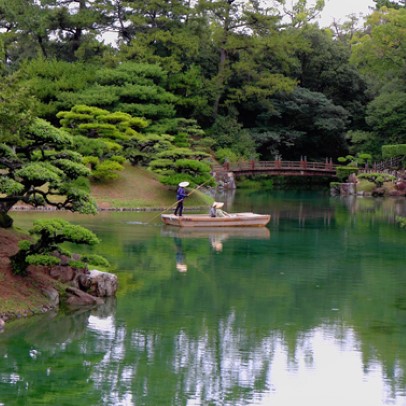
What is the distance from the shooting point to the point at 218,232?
27.4 metres

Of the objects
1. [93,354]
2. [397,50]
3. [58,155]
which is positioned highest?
[397,50]

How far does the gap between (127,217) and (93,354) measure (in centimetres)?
1838

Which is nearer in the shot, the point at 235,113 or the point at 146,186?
the point at 146,186

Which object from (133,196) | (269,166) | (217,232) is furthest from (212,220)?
(269,166)

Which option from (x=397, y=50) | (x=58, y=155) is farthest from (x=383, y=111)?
(x=58, y=155)

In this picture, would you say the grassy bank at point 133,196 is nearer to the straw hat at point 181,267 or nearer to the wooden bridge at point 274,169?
the straw hat at point 181,267

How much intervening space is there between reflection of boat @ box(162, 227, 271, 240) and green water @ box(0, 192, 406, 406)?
7.09 feet

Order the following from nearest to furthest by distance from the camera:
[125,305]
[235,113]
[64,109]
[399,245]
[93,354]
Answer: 1. [93,354]
2. [125,305]
3. [399,245]
4. [64,109]
5. [235,113]

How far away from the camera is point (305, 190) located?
52844 mm

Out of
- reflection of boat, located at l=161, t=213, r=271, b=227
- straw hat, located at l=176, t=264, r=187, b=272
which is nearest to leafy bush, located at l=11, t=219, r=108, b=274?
straw hat, located at l=176, t=264, r=187, b=272

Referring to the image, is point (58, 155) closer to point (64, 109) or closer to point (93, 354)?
point (93, 354)

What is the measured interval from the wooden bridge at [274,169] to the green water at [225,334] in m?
24.9

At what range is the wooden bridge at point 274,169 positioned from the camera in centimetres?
4912

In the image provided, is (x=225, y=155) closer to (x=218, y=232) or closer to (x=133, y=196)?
(x=133, y=196)
